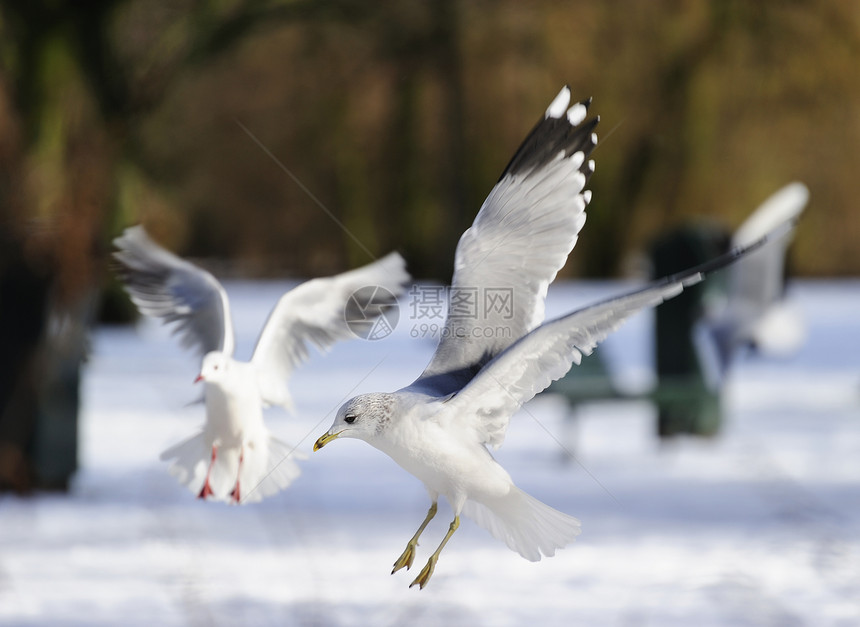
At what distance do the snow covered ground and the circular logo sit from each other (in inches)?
4.3

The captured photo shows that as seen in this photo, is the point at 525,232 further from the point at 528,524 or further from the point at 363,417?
the point at 363,417

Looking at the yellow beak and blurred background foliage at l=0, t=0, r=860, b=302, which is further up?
blurred background foliage at l=0, t=0, r=860, b=302

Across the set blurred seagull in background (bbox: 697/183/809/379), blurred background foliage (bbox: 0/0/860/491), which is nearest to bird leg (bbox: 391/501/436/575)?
blurred background foliage (bbox: 0/0/860/491)

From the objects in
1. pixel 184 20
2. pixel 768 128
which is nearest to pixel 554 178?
pixel 184 20

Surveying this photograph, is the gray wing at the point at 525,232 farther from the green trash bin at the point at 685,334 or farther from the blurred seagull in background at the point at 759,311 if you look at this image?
the green trash bin at the point at 685,334

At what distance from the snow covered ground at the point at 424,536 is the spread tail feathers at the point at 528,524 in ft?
0.80

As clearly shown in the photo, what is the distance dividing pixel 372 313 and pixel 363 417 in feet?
1.07

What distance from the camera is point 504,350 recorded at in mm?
1138

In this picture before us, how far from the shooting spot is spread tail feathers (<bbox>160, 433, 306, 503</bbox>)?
116 centimetres

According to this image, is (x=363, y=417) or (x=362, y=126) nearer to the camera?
(x=363, y=417)

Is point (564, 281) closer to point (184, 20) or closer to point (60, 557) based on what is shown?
point (184, 20)

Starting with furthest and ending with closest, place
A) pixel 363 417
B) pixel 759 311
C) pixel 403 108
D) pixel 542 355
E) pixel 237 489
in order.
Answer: pixel 403 108 → pixel 759 311 → pixel 542 355 → pixel 237 489 → pixel 363 417

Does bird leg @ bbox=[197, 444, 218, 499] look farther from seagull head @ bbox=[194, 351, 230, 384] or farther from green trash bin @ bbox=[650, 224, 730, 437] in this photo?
green trash bin @ bbox=[650, 224, 730, 437]

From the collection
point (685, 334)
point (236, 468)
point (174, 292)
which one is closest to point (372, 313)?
point (236, 468)
